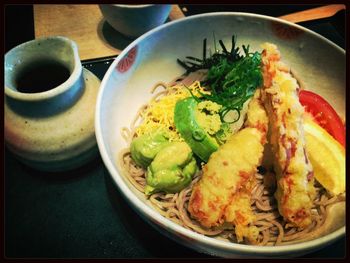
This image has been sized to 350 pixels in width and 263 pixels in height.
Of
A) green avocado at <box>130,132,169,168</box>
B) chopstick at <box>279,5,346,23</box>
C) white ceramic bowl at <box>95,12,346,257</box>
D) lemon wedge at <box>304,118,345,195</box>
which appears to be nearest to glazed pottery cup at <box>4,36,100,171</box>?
white ceramic bowl at <box>95,12,346,257</box>

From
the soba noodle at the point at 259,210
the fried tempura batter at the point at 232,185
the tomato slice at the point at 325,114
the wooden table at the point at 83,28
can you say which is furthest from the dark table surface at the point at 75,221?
the wooden table at the point at 83,28

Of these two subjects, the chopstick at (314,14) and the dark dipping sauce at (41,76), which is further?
the chopstick at (314,14)

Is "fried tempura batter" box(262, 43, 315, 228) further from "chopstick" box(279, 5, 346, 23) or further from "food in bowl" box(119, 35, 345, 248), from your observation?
"chopstick" box(279, 5, 346, 23)

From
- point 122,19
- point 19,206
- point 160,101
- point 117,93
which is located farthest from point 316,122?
point 19,206

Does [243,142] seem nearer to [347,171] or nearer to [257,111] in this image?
[257,111]

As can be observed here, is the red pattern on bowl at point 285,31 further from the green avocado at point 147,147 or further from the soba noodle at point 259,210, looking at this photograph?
the green avocado at point 147,147

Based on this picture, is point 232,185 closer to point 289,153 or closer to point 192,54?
point 289,153
